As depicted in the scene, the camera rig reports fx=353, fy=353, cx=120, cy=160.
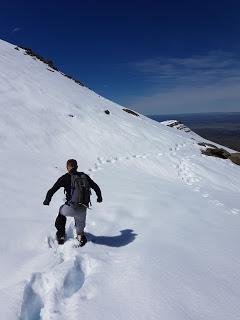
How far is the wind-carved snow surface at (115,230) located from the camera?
588 cm

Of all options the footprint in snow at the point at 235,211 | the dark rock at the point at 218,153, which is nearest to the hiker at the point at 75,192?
the footprint in snow at the point at 235,211

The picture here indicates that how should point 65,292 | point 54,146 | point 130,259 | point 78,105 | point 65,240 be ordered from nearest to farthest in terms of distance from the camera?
point 65,292
point 130,259
point 65,240
point 54,146
point 78,105

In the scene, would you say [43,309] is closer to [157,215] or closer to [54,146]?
[157,215]

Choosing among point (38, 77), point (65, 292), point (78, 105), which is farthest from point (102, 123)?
point (65, 292)

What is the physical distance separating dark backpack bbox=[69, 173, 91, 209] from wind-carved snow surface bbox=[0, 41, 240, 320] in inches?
44.1

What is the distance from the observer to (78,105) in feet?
98.3

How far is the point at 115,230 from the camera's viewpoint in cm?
1011

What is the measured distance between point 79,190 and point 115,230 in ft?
8.74

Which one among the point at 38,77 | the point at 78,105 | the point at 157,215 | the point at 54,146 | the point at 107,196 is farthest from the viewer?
the point at 38,77

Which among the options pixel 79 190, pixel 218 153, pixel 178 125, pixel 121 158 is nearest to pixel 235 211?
pixel 79 190

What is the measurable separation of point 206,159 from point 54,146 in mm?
11615

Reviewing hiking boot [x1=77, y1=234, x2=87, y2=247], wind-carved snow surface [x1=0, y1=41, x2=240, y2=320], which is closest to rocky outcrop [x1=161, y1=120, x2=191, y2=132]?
wind-carved snow surface [x1=0, y1=41, x2=240, y2=320]

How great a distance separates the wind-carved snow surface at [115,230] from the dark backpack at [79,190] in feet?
3.68

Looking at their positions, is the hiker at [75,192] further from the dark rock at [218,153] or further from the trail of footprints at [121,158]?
the dark rock at [218,153]
